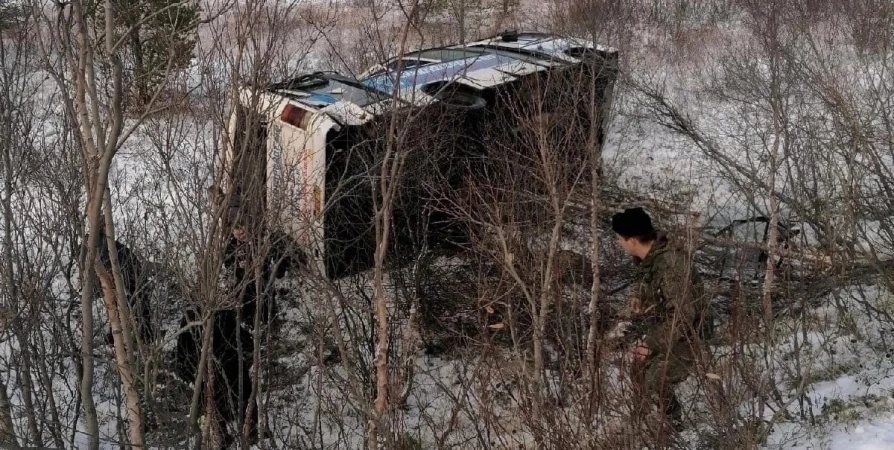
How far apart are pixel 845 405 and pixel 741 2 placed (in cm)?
1120

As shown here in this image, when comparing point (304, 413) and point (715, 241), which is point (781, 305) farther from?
point (304, 413)

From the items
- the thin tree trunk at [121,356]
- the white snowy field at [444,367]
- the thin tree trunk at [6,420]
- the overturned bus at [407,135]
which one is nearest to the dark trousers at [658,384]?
the white snowy field at [444,367]

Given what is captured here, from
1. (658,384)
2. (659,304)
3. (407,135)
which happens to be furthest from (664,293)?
(407,135)

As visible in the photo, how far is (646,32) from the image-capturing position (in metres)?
13.9

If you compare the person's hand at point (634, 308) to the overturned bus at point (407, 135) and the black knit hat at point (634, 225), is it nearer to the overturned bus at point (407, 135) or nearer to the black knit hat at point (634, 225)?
the black knit hat at point (634, 225)

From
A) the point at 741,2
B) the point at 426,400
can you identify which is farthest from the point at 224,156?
the point at 741,2

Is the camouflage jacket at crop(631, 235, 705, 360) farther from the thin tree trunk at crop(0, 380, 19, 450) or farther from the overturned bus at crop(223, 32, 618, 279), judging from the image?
the thin tree trunk at crop(0, 380, 19, 450)

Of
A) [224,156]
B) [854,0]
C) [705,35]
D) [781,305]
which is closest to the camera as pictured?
[224,156]

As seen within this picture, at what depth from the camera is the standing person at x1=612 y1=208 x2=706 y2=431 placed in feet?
11.0

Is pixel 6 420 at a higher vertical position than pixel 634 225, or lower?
lower

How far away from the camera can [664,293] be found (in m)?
3.52

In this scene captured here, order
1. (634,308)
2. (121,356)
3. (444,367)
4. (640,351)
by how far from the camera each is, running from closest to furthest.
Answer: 1. (121,356)
2. (640,351)
3. (634,308)
4. (444,367)

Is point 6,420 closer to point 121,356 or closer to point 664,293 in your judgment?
point 121,356

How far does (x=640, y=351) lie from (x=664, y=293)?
302mm
